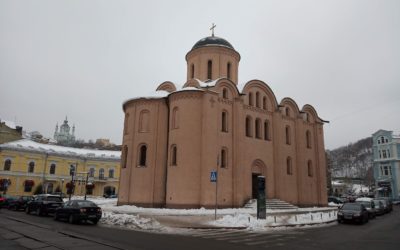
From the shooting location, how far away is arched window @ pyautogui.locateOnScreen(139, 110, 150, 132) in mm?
30875

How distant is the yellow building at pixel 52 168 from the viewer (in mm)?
50438

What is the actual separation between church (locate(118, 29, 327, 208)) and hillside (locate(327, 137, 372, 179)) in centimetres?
9296

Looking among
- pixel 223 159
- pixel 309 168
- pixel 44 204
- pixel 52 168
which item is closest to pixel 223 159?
pixel 223 159

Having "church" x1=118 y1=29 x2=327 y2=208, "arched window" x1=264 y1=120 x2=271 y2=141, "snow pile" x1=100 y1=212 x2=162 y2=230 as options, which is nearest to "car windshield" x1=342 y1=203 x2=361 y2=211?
"church" x1=118 y1=29 x2=327 y2=208

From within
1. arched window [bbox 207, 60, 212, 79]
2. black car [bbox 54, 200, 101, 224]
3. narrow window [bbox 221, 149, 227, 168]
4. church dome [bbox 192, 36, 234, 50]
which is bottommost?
black car [bbox 54, 200, 101, 224]

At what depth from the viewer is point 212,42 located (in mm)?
35125

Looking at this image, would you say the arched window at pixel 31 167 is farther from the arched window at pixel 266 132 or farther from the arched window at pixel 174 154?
the arched window at pixel 266 132

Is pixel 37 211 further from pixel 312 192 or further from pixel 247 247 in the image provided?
pixel 312 192

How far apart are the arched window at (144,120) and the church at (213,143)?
10 cm

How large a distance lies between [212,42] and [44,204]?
22.9 m

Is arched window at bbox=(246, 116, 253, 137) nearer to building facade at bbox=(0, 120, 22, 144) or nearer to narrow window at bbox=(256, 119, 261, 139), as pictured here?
narrow window at bbox=(256, 119, 261, 139)

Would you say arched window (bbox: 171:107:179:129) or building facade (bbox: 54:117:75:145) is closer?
arched window (bbox: 171:107:179:129)

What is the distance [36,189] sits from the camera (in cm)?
5216

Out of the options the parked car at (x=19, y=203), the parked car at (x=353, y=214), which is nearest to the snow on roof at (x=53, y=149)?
the parked car at (x=19, y=203)
